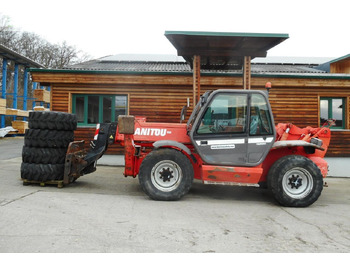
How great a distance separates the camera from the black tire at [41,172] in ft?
20.7

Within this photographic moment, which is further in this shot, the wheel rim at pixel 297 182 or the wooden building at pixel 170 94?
the wooden building at pixel 170 94

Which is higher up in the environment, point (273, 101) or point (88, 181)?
point (273, 101)

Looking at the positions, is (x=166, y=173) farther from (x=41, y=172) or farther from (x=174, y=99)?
(x=174, y=99)

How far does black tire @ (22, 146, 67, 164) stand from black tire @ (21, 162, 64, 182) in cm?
9

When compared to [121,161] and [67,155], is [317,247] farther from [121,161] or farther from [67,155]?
[121,161]

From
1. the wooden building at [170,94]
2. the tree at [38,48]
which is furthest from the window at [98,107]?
the tree at [38,48]

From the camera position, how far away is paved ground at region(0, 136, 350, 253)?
344 centimetres

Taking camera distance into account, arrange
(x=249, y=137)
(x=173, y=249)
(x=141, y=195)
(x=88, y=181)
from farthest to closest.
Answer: (x=88, y=181)
(x=141, y=195)
(x=249, y=137)
(x=173, y=249)

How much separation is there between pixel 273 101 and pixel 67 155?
8060 millimetres

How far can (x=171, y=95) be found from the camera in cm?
1100

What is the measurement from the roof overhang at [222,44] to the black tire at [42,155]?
4.33 meters

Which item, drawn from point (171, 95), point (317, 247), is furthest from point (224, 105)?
point (171, 95)

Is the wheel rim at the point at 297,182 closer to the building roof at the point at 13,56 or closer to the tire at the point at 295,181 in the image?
the tire at the point at 295,181

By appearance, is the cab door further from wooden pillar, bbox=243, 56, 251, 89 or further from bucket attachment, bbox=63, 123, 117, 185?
wooden pillar, bbox=243, 56, 251, 89
